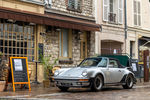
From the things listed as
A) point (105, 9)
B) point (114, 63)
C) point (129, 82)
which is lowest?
point (129, 82)

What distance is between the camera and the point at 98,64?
1284cm

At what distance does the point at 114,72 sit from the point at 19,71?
12.4 feet

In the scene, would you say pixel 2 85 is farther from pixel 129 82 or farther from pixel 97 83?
pixel 129 82

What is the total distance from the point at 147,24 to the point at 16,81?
17942 millimetres

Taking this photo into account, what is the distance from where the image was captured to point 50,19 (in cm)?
1756

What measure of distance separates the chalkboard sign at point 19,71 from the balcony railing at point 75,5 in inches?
305

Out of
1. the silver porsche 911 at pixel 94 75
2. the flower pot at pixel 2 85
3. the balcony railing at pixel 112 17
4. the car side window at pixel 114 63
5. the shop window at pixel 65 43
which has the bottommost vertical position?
the flower pot at pixel 2 85

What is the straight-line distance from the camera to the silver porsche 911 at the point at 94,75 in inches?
461

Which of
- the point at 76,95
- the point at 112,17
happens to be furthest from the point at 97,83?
the point at 112,17

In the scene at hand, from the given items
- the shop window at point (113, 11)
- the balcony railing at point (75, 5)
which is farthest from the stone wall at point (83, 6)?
the shop window at point (113, 11)

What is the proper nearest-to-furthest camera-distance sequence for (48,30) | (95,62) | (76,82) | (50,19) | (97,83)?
1. (76,82)
2. (97,83)
3. (95,62)
4. (50,19)
5. (48,30)

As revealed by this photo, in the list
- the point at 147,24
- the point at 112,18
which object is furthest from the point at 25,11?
the point at 147,24

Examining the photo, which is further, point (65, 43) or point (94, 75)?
point (65, 43)

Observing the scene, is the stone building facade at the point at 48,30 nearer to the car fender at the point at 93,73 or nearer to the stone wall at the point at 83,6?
the stone wall at the point at 83,6
